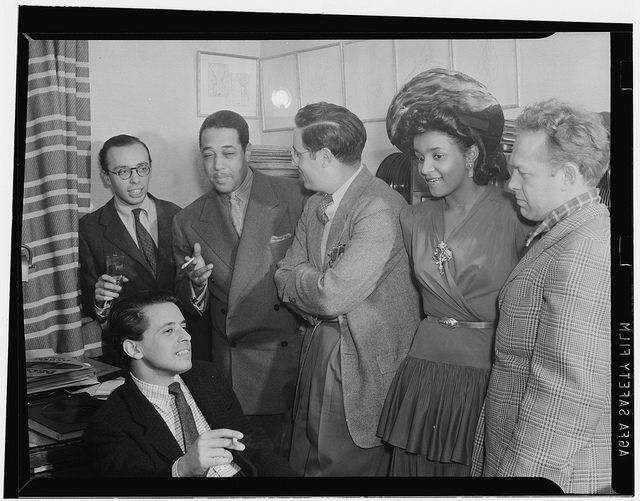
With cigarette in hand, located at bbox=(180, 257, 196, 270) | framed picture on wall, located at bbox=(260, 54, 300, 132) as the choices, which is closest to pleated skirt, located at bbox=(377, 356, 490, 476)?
cigarette in hand, located at bbox=(180, 257, 196, 270)

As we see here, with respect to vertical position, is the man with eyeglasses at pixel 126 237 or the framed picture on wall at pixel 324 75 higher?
the framed picture on wall at pixel 324 75

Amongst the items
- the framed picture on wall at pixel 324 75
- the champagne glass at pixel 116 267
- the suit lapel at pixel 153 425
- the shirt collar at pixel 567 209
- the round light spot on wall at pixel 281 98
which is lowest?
the suit lapel at pixel 153 425

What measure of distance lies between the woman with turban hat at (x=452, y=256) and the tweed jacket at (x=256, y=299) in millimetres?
388

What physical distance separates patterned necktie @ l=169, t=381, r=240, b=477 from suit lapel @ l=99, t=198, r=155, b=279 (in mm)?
438

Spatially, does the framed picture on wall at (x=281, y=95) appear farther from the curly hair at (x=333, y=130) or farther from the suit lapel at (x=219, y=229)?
the suit lapel at (x=219, y=229)

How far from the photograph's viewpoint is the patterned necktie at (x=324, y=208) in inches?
96.4

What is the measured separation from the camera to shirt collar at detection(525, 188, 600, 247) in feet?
7.38

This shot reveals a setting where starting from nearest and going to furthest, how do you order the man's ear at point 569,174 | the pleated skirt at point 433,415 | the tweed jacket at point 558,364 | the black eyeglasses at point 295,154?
the tweed jacket at point 558,364
the man's ear at point 569,174
the pleated skirt at point 433,415
the black eyeglasses at point 295,154

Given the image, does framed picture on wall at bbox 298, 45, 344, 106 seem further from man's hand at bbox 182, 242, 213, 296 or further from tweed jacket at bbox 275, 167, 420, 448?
man's hand at bbox 182, 242, 213, 296

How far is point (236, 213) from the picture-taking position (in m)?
2.49

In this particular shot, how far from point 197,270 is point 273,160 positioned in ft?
1.47

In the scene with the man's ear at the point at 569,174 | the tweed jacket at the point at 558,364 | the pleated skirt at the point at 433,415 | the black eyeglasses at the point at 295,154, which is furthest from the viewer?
the black eyeglasses at the point at 295,154

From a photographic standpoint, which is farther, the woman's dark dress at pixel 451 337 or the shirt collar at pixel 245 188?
the shirt collar at pixel 245 188

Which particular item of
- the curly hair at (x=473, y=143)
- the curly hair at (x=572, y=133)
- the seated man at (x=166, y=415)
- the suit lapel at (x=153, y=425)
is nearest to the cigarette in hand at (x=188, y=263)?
the seated man at (x=166, y=415)
